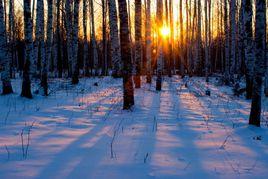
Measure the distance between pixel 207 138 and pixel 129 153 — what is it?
188cm

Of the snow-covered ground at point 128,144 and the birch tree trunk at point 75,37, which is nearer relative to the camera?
the snow-covered ground at point 128,144

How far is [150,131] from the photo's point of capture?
20.9 ft

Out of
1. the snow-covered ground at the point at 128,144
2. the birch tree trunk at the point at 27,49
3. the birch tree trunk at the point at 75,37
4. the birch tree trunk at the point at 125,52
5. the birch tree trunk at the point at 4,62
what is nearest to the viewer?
the snow-covered ground at the point at 128,144

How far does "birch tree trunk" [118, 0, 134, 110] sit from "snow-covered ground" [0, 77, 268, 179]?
20.7 inches

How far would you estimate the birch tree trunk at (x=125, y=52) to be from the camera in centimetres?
880

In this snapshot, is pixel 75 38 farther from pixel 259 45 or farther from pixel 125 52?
pixel 259 45

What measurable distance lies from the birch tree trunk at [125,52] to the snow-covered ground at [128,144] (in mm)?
527

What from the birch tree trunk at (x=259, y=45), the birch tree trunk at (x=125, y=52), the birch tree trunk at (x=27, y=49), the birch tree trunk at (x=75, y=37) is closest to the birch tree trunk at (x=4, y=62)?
Result: the birch tree trunk at (x=27, y=49)

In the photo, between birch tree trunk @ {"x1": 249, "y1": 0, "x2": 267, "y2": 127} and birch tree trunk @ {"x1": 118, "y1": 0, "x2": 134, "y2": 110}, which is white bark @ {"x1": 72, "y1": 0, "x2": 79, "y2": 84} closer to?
birch tree trunk @ {"x1": 118, "y1": 0, "x2": 134, "y2": 110}

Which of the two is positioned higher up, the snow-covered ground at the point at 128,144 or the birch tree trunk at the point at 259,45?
the birch tree trunk at the point at 259,45

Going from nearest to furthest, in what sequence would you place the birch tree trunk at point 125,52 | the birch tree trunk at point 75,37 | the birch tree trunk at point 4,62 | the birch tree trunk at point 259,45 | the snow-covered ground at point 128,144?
the snow-covered ground at point 128,144 < the birch tree trunk at point 259,45 < the birch tree trunk at point 125,52 < the birch tree trunk at point 4,62 < the birch tree trunk at point 75,37

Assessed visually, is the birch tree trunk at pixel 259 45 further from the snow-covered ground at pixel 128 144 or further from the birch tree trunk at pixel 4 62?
the birch tree trunk at pixel 4 62

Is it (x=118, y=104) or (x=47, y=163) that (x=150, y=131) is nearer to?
(x=47, y=163)

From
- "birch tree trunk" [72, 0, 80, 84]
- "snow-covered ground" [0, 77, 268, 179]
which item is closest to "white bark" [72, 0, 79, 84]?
"birch tree trunk" [72, 0, 80, 84]
